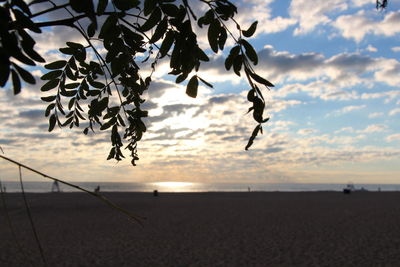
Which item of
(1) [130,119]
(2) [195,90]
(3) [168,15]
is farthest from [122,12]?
(1) [130,119]

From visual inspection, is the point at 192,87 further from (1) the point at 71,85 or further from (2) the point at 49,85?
(1) the point at 71,85

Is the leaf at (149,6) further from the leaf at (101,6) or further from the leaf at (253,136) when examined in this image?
the leaf at (253,136)

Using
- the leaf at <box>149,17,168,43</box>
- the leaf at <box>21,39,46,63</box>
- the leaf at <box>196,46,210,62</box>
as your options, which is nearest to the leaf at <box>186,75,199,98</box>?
the leaf at <box>196,46,210,62</box>

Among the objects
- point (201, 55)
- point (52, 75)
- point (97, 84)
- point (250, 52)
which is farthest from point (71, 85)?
point (250, 52)

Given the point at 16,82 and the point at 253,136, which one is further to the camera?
the point at 253,136

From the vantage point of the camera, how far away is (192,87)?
5.19ft

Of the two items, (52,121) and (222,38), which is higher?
(222,38)

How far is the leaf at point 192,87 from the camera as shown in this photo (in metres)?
1.57

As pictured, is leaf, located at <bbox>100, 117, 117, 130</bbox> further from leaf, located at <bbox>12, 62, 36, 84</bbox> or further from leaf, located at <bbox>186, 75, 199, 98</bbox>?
Answer: leaf, located at <bbox>12, 62, 36, 84</bbox>

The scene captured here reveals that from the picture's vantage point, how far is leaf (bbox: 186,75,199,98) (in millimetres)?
1574
